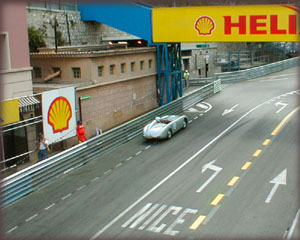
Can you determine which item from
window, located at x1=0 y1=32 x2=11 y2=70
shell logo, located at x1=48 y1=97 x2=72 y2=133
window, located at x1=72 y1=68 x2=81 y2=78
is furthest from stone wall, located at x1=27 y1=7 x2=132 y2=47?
shell logo, located at x1=48 y1=97 x2=72 y2=133

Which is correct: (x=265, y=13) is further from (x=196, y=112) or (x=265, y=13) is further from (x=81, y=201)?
(x=81, y=201)

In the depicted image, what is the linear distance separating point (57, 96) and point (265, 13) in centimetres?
1290

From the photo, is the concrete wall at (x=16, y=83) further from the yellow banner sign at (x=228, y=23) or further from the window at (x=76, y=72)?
the yellow banner sign at (x=228, y=23)

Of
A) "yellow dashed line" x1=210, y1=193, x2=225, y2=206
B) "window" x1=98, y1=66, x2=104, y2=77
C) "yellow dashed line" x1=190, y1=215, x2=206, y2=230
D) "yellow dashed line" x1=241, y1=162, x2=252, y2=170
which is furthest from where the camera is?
"window" x1=98, y1=66, x2=104, y2=77

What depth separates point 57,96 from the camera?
68.2 feet

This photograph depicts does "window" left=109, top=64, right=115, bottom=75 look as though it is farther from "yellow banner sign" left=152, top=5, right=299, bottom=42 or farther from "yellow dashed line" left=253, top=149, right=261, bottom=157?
"yellow dashed line" left=253, top=149, right=261, bottom=157

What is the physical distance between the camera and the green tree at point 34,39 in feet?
107

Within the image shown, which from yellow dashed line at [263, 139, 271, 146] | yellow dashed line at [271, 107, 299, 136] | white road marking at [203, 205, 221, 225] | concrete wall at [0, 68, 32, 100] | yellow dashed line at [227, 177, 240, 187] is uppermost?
concrete wall at [0, 68, 32, 100]

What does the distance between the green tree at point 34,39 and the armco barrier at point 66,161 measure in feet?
42.1

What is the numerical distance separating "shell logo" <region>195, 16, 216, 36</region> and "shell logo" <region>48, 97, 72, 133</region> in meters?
9.89

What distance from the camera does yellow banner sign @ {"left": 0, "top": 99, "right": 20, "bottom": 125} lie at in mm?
18047

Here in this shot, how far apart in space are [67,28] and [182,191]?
25283mm

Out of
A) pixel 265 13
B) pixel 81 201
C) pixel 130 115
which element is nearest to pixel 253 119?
pixel 265 13

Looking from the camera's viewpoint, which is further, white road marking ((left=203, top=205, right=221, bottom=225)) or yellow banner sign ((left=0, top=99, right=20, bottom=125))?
yellow banner sign ((left=0, top=99, right=20, bottom=125))
